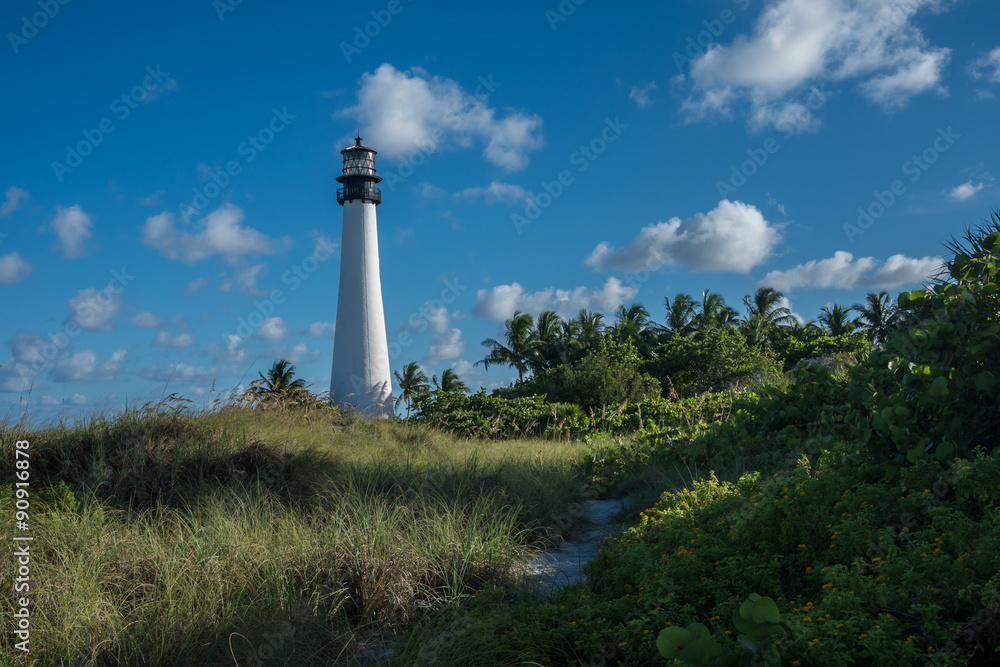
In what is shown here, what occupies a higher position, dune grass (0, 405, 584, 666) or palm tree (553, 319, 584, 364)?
palm tree (553, 319, 584, 364)

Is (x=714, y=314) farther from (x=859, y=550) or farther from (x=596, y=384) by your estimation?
(x=859, y=550)

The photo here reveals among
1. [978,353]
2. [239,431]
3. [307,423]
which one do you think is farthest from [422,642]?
[307,423]

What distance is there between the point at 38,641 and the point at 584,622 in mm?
2914

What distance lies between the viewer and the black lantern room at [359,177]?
22.0m

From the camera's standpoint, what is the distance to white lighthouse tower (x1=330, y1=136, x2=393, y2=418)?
71.7 ft

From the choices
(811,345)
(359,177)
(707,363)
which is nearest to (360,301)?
(359,177)

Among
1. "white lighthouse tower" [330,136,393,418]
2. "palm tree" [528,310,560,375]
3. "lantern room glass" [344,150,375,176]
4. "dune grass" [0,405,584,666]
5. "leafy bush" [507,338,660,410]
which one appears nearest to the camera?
"dune grass" [0,405,584,666]

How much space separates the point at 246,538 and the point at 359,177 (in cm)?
1916

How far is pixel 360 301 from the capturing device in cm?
2181

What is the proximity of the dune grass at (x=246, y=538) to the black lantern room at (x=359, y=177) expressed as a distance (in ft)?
49.8

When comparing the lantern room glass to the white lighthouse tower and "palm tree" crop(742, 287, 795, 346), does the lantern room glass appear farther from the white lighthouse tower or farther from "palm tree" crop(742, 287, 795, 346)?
"palm tree" crop(742, 287, 795, 346)

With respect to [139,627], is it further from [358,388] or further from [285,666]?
[358,388]

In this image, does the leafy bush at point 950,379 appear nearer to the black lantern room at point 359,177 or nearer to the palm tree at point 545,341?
the black lantern room at point 359,177

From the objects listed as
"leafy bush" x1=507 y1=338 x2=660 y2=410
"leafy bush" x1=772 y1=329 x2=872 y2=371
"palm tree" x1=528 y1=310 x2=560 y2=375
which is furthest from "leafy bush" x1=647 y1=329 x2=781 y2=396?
"palm tree" x1=528 y1=310 x2=560 y2=375
